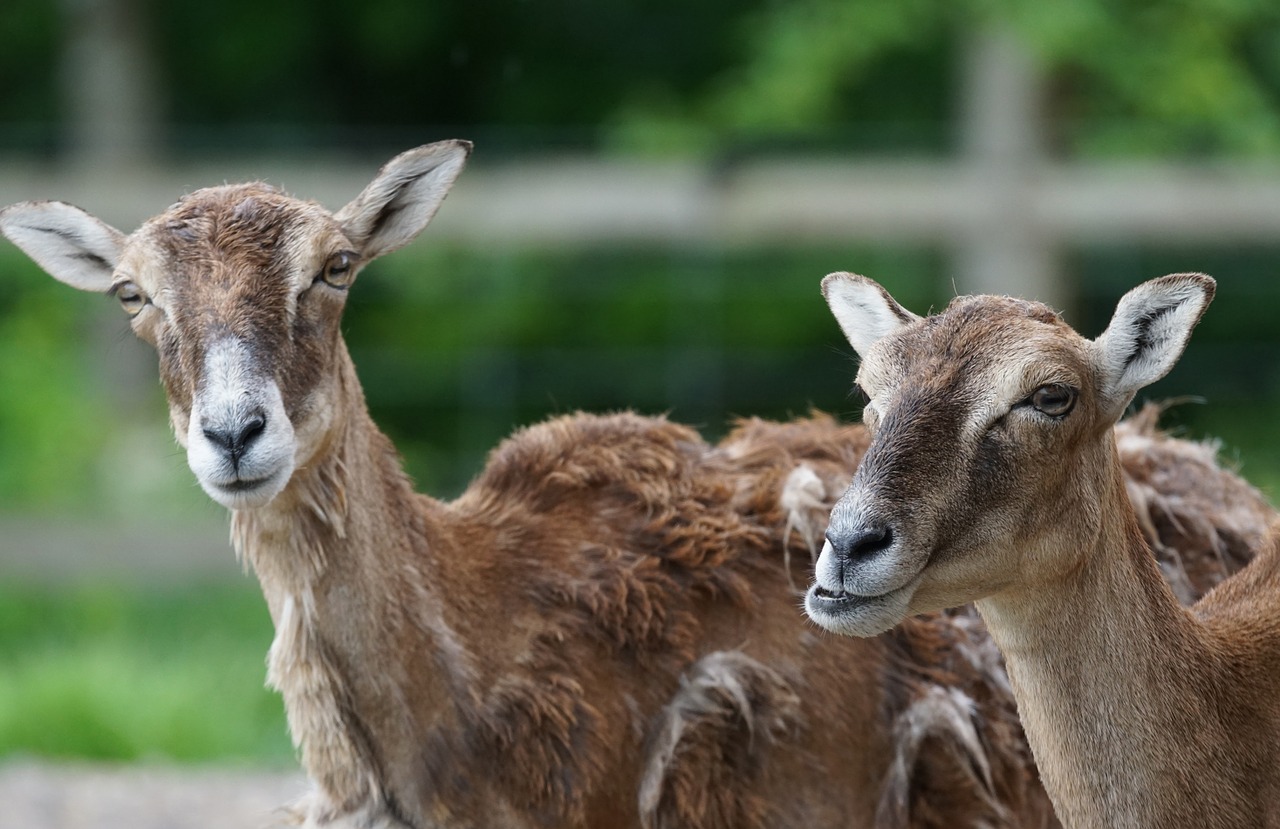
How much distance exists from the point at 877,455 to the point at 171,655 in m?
7.55

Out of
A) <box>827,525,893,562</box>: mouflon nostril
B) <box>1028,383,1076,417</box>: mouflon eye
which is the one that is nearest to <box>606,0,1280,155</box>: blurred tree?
<box>1028,383,1076,417</box>: mouflon eye

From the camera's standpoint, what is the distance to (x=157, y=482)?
12555 millimetres

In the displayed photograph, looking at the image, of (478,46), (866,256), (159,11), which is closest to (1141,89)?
(866,256)

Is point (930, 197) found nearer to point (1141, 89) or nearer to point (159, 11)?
point (1141, 89)

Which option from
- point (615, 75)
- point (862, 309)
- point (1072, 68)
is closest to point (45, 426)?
point (615, 75)

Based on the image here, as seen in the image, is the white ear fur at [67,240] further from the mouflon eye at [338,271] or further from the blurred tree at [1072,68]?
the blurred tree at [1072,68]

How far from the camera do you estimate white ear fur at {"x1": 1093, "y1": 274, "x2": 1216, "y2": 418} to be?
13.6 feet

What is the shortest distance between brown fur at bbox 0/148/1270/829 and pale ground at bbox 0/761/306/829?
9.40 ft

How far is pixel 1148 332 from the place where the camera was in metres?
4.19

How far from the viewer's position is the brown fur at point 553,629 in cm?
476

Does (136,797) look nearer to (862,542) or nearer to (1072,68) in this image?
(862,542)

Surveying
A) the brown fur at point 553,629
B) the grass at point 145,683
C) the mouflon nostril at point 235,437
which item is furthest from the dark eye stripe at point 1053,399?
the grass at point 145,683

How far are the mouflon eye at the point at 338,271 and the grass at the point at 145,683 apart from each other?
485 centimetres

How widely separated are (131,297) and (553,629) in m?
1.51
